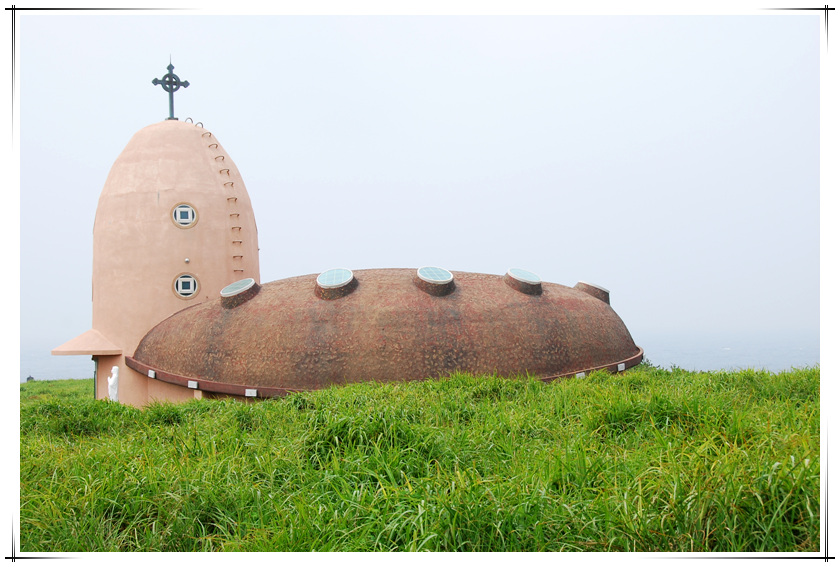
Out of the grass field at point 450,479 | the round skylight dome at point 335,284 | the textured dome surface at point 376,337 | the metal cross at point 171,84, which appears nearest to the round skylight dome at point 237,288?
the textured dome surface at point 376,337

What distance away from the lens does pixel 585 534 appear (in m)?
2.89

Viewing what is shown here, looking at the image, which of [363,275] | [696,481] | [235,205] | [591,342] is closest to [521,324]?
[591,342]

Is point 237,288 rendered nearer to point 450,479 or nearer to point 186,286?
point 186,286

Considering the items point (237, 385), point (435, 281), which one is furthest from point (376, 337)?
point (237, 385)

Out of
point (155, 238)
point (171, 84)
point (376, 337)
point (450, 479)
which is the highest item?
point (171, 84)

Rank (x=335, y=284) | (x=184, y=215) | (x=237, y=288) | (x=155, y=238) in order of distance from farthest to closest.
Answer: (x=184, y=215), (x=155, y=238), (x=237, y=288), (x=335, y=284)

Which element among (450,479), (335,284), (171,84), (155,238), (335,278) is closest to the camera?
(450,479)

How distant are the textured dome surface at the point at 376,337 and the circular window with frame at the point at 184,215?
123 inches

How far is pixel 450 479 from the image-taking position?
3568mm

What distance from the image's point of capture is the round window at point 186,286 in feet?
39.2

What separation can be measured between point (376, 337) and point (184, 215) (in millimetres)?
6595

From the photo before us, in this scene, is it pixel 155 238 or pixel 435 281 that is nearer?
pixel 435 281
